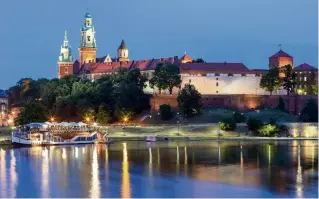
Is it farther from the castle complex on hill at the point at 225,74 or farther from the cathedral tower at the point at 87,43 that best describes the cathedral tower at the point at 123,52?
the castle complex on hill at the point at 225,74

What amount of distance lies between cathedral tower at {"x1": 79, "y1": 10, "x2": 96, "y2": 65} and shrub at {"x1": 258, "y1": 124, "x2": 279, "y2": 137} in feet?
133

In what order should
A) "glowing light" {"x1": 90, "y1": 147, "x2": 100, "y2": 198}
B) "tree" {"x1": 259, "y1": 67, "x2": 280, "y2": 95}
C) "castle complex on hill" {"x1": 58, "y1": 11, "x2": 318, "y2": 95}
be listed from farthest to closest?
1. "castle complex on hill" {"x1": 58, "y1": 11, "x2": 318, "y2": 95}
2. "tree" {"x1": 259, "y1": 67, "x2": 280, "y2": 95}
3. "glowing light" {"x1": 90, "y1": 147, "x2": 100, "y2": 198}

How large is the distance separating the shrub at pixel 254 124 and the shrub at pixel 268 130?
1.01 feet

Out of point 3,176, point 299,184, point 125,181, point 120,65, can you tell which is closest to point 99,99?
point 120,65

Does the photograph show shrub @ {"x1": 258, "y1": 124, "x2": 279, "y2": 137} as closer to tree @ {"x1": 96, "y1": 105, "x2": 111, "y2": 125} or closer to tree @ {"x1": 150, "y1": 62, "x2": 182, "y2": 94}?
tree @ {"x1": 150, "y1": 62, "x2": 182, "y2": 94}

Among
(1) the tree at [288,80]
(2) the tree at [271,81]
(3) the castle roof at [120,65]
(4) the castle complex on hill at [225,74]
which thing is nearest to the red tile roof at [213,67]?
(4) the castle complex on hill at [225,74]

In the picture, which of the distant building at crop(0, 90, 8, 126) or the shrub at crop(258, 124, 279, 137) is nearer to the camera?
the shrub at crop(258, 124, 279, 137)

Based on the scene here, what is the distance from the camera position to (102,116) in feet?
186

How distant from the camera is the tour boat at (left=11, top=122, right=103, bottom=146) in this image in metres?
48.8

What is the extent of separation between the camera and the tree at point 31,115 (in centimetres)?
5853

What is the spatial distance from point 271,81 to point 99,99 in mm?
14954

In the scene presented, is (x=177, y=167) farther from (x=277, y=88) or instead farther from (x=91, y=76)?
(x=91, y=76)

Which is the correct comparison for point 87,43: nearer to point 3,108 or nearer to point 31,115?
point 3,108

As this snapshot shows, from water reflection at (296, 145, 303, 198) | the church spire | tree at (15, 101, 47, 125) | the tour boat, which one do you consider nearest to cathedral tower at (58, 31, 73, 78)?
the church spire
